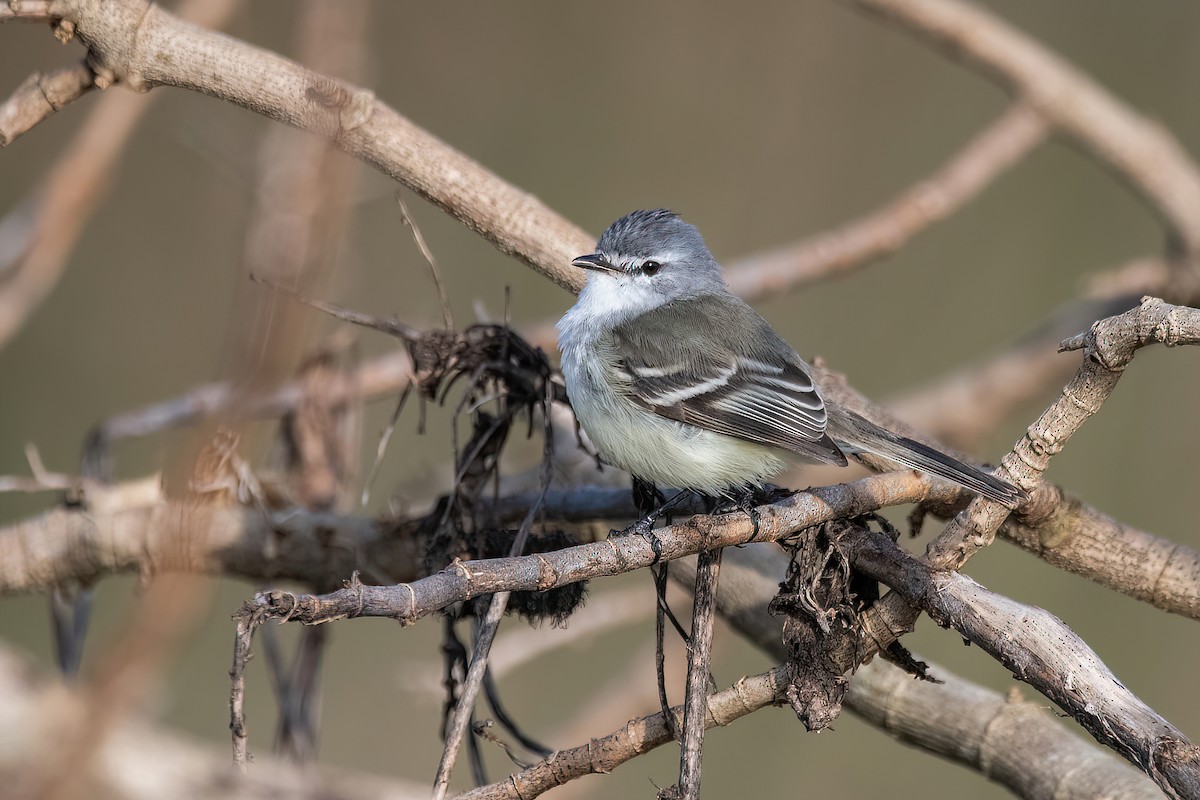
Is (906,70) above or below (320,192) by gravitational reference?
above

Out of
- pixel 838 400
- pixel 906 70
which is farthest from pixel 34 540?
pixel 906 70

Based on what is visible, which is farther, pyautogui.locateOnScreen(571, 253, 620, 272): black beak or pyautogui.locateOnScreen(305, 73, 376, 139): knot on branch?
pyautogui.locateOnScreen(571, 253, 620, 272): black beak

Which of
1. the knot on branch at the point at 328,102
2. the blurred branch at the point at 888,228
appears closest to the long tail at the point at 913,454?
the blurred branch at the point at 888,228

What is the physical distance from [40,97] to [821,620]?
5.84 feet

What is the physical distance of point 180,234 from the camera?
15.7ft

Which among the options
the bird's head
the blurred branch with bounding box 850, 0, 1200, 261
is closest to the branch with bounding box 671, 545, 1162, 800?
the bird's head

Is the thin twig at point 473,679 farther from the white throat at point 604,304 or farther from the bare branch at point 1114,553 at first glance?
the bare branch at point 1114,553

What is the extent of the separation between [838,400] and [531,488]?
0.74 metres

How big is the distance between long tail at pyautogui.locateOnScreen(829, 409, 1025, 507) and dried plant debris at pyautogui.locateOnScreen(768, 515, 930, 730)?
0.24 m

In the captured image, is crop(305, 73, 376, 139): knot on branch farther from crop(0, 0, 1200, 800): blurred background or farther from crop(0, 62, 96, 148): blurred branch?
crop(0, 0, 1200, 800): blurred background

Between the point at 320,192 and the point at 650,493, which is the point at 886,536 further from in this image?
the point at 320,192

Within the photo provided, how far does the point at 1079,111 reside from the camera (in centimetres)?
344

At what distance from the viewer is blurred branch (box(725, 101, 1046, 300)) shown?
3221mm

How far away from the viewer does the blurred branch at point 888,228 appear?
3.22 meters
